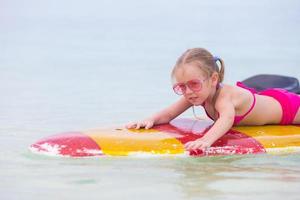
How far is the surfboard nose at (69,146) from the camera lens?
11.1ft

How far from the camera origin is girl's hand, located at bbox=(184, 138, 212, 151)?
3453 mm

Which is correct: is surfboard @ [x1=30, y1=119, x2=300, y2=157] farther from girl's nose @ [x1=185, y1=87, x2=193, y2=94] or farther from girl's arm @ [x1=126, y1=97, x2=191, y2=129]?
girl's nose @ [x1=185, y1=87, x2=193, y2=94]

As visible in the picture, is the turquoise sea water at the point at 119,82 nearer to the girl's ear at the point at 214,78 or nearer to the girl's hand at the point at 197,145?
the girl's hand at the point at 197,145

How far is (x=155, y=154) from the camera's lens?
3426 millimetres

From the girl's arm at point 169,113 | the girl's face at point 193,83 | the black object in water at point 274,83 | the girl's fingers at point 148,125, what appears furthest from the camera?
the black object in water at point 274,83

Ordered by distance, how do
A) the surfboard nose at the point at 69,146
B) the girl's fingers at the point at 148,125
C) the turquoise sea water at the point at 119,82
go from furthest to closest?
the girl's fingers at the point at 148,125
the surfboard nose at the point at 69,146
the turquoise sea water at the point at 119,82

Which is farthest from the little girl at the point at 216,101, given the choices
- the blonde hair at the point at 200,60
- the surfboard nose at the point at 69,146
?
the surfboard nose at the point at 69,146

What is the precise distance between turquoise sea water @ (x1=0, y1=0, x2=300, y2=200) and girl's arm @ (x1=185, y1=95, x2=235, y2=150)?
7 cm

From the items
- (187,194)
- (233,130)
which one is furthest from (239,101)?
(187,194)

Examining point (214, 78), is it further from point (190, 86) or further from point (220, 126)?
point (220, 126)

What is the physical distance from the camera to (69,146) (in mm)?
3418

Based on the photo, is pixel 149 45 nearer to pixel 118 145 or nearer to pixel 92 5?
pixel 118 145

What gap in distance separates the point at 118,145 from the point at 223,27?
9.17 meters

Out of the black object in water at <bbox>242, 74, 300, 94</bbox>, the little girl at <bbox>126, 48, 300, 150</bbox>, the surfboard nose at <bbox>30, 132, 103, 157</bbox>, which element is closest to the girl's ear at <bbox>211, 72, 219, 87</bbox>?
the little girl at <bbox>126, 48, 300, 150</bbox>
